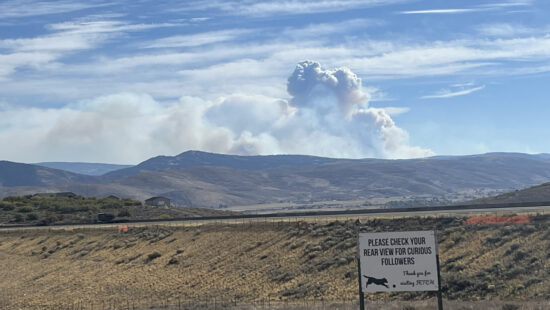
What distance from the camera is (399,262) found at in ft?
93.1

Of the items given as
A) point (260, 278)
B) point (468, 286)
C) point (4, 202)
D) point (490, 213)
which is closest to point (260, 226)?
point (260, 278)

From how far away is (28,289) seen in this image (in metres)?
60.3

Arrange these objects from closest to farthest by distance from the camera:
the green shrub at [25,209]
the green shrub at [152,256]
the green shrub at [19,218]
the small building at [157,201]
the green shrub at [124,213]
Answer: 1. the green shrub at [152,256]
2. the green shrub at [124,213]
3. the green shrub at [19,218]
4. the green shrub at [25,209]
5. the small building at [157,201]

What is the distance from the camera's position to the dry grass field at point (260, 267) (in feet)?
132

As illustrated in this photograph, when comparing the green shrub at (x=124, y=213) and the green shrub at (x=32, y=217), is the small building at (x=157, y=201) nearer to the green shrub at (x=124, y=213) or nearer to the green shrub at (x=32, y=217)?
the green shrub at (x=32, y=217)

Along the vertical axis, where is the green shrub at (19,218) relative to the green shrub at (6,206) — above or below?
below

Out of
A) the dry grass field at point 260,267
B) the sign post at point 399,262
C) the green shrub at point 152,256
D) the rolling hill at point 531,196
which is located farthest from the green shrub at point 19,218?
the sign post at point 399,262

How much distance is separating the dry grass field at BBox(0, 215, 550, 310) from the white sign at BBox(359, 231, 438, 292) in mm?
6192

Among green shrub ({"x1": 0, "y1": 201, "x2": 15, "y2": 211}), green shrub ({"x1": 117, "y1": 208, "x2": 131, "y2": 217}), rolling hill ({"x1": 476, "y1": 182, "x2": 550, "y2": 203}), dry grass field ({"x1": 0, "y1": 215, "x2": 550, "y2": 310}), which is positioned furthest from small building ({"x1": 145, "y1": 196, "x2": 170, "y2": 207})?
rolling hill ({"x1": 476, "y1": 182, "x2": 550, "y2": 203})

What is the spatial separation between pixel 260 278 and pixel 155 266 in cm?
1337

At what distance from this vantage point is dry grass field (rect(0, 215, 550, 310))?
132ft

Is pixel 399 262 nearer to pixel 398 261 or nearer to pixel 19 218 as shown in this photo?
pixel 398 261

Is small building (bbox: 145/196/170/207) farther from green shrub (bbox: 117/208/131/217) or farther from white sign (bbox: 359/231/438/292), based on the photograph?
white sign (bbox: 359/231/438/292)

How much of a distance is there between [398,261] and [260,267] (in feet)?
84.7
